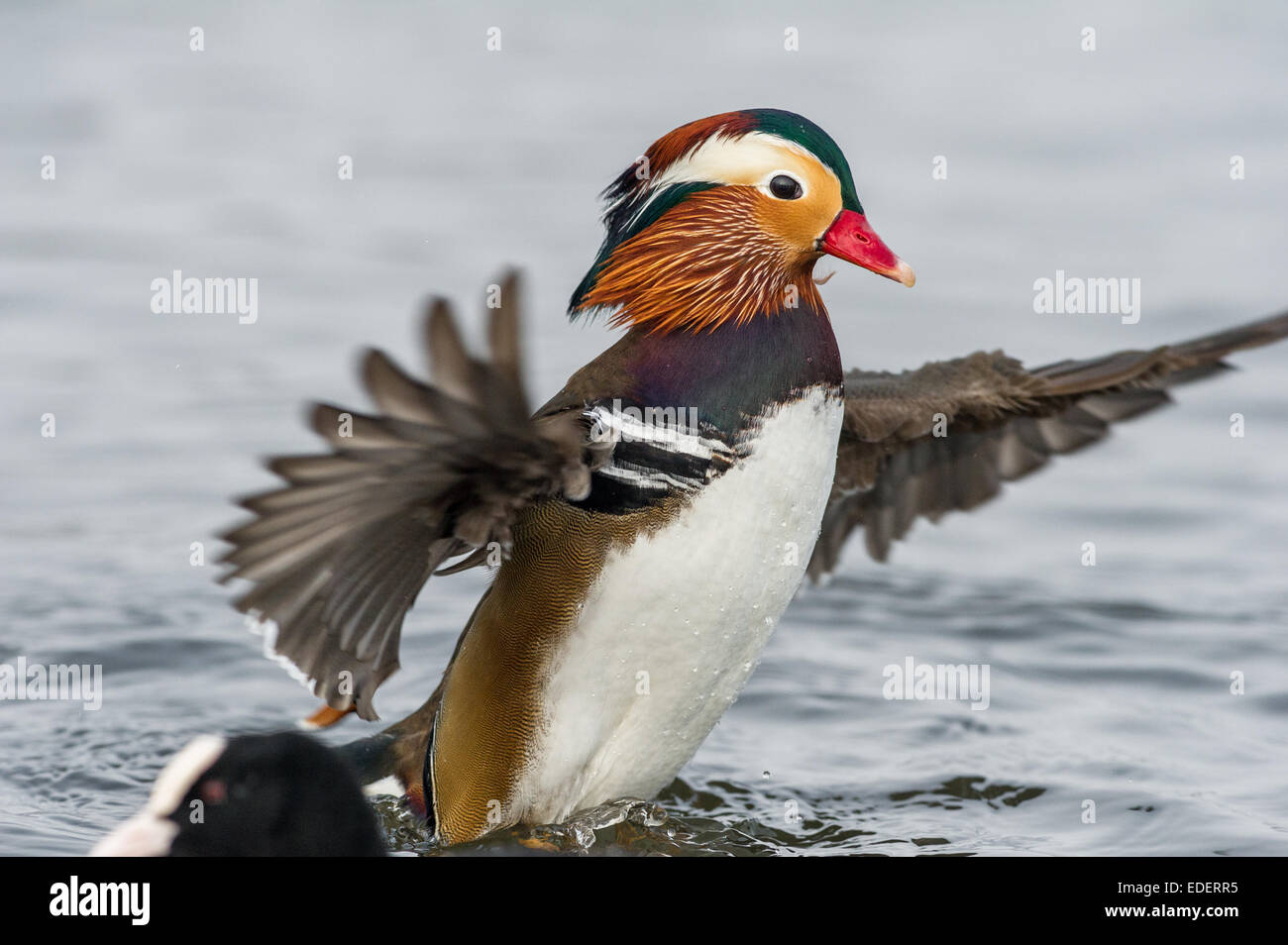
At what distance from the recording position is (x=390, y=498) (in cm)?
421

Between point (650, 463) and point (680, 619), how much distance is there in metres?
0.45

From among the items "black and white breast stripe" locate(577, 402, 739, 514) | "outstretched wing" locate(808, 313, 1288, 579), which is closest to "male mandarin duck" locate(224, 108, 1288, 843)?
"black and white breast stripe" locate(577, 402, 739, 514)

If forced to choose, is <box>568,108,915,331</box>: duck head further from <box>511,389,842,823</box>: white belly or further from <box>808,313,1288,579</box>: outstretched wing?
<box>808,313,1288,579</box>: outstretched wing

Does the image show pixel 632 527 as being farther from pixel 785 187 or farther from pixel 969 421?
pixel 969 421

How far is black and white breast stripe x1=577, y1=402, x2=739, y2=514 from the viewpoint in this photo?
470 cm

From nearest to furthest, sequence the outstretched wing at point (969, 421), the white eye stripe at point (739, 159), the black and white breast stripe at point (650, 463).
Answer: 1. the black and white breast stripe at point (650, 463)
2. the white eye stripe at point (739, 159)
3. the outstretched wing at point (969, 421)

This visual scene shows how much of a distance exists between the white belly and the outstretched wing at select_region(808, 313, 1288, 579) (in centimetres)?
101

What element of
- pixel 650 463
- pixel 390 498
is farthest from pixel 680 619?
pixel 390 498

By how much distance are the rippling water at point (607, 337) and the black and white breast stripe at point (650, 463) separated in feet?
1.00

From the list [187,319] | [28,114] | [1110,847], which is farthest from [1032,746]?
[28,114]

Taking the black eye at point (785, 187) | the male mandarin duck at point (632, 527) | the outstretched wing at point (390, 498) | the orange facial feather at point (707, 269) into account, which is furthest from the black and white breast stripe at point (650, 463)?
the black eye at point (785, 187)

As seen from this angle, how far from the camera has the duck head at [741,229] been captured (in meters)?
5.02

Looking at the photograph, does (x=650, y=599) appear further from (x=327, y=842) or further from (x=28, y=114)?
(x=28, y=114)

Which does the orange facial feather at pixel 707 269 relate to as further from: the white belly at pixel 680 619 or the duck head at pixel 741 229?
the white belly at pixel 680 619
